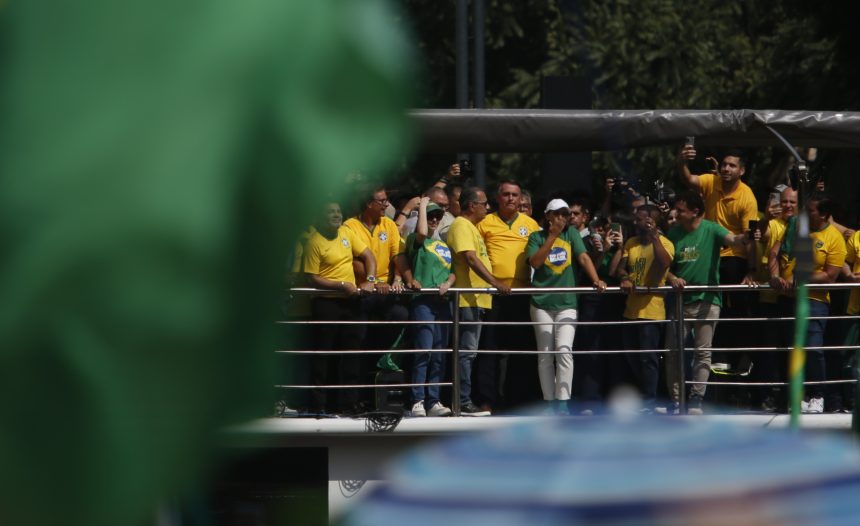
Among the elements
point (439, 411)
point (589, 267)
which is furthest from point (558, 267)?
Answer: point (439, 411)

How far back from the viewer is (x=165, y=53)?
2.88 feet

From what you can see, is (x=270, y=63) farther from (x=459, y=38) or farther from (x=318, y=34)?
(x=459, y=38)

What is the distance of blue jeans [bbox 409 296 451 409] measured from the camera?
30.6ft

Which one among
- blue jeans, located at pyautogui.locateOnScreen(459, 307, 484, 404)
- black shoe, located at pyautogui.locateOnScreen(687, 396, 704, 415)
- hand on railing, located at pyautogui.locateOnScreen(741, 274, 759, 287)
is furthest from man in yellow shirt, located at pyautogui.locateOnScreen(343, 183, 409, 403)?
hand on railing, located at pyautogui.locateOnScreen(741, 274, 759, 287)

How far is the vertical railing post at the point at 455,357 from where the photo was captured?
9.17 meters

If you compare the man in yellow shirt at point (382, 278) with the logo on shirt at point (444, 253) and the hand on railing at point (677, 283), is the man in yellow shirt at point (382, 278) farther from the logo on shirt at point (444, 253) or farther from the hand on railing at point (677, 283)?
the hand on railing at point (677, 283)

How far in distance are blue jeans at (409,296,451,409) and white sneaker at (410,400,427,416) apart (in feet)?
0.65

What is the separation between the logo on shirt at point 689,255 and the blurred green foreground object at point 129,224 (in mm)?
8619

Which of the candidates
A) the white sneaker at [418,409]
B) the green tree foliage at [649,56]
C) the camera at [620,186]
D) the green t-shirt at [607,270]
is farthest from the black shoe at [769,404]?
the green tree foliage at [649,56]

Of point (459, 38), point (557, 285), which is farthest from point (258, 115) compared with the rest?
point (459, 38)

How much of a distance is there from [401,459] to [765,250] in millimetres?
8792

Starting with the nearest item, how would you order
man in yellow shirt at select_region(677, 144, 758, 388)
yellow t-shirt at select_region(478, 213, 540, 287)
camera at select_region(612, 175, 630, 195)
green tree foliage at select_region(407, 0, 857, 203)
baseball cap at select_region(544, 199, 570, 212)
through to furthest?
baseball cap at select_region(544, 199, 570, 212) → yellow t-shirt at select_region(478, 213, 540, 287) → man in yellow shirt at select_region(677, 144, 758, 388) → camera at select_region(612, 175, 630, 195) → green tree foliage at select_region(407, 0, 857, 203)

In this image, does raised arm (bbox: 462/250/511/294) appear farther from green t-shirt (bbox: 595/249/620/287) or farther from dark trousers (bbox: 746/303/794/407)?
dark trousers (bbox: 746/303/794/407)

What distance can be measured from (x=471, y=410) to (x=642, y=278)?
1.36 m
